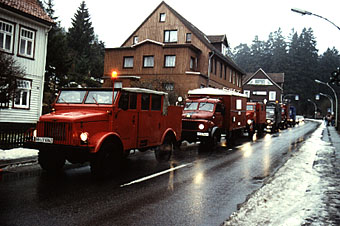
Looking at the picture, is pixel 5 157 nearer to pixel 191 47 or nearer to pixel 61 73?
pixel 61 73

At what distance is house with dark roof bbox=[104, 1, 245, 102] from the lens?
3547 centimetres

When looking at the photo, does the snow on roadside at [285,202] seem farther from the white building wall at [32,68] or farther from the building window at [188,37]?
the building window at [188,37]

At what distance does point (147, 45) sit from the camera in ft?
124

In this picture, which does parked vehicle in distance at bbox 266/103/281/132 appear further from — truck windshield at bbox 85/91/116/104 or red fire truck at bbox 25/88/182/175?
truck windshield at bbox 85/91/116/104

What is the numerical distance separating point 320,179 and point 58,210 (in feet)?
22.0

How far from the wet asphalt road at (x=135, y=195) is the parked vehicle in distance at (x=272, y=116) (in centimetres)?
2017

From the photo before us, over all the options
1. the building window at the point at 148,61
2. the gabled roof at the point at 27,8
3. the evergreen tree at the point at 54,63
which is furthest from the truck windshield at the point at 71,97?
the building window at the point at 148,61

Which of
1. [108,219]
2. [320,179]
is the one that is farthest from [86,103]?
[320,179]

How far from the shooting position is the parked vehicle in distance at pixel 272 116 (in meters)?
29.9

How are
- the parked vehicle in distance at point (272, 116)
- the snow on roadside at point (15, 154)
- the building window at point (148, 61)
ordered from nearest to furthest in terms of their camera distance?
the snow on roadside at point (15, 154)
the parked vehicle in distance at point (272, 116)
the building window at point (148, 61)

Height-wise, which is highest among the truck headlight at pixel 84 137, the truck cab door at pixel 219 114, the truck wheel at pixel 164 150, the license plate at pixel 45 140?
the truck cab door at pixel 219 114

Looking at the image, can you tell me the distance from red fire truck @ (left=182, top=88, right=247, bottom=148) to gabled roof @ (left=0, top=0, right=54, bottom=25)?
11378 millimetres

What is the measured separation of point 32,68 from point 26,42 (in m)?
1.67

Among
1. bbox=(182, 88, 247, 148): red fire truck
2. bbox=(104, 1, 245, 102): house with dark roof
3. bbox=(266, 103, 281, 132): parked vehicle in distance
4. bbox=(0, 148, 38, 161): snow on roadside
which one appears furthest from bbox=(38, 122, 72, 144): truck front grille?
bbox=(266, 103, 281, 132): parked vehicle in distance
